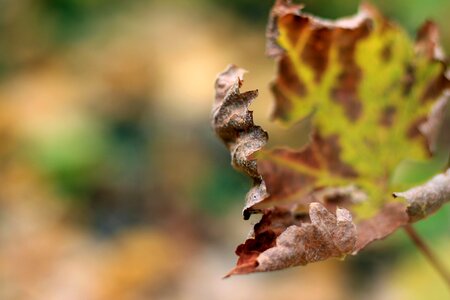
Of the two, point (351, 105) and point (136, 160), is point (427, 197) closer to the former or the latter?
point (351, 105)

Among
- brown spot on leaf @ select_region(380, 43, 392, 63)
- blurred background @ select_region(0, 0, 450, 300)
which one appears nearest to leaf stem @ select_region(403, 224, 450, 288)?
brown spot on leaf @ select_region(380, 43, 392, 63)

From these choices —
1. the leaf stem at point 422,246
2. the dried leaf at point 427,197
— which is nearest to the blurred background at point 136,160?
the leaf stem at point 422,246

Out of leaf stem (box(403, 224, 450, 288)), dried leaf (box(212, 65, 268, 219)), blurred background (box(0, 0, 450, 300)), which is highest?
blurred background (box(0, 0, 450, 300))

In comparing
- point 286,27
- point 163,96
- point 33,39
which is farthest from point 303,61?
point 33,39

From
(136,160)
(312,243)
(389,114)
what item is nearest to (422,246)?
(389,114)

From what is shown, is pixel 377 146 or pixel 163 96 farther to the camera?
pixel 163 96

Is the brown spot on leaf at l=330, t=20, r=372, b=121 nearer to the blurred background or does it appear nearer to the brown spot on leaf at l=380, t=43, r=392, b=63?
the brown spot on leaf at l=380, t=43, r=392, b=63

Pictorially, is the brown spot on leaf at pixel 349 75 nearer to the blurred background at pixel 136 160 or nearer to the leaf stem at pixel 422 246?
the leaf stem at pixel 422 246

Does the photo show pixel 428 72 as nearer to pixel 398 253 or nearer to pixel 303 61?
pixel 303 61
